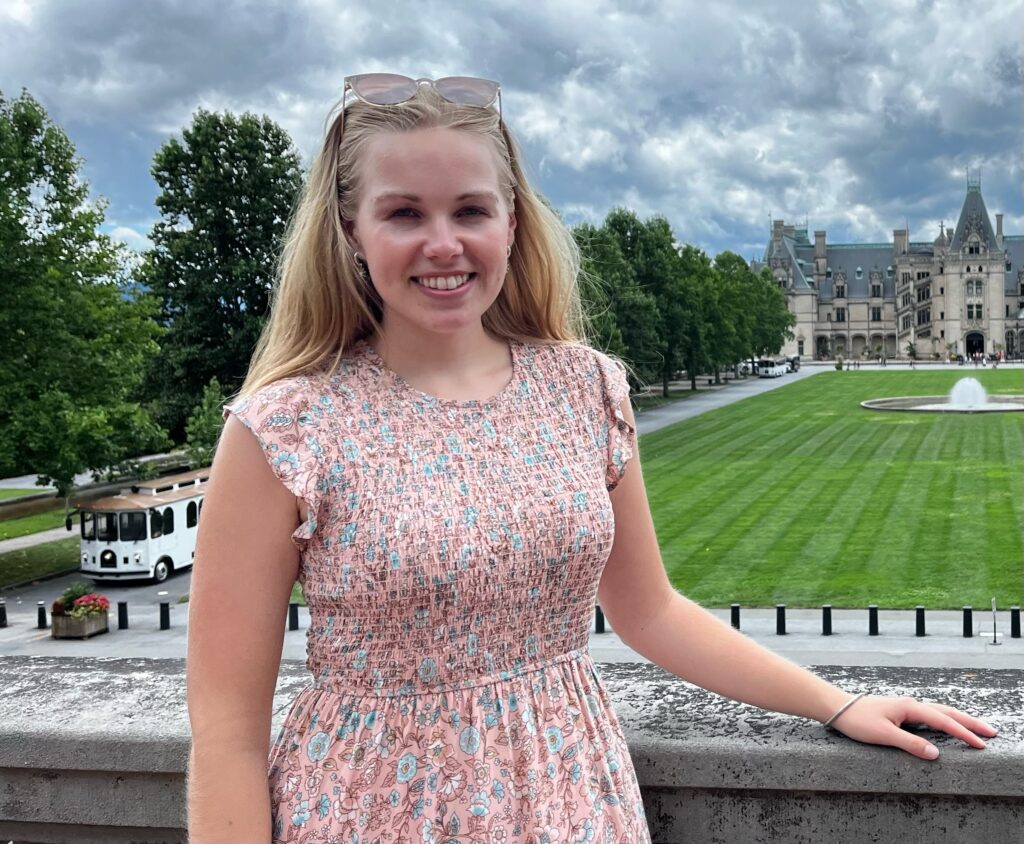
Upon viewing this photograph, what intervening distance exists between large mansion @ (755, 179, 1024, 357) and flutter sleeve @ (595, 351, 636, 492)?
120m

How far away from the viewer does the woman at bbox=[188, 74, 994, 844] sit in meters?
2.04

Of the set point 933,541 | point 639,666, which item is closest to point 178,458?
point 933,541

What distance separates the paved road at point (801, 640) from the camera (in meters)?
14.3

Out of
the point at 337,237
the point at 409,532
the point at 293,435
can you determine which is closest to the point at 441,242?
the point at 337,237

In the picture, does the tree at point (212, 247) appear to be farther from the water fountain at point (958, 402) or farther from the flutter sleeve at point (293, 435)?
A: the flutter sleeve at point (293, 435)

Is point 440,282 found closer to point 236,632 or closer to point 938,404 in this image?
point 236,632

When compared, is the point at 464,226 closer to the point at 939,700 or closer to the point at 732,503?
the point at 939,700

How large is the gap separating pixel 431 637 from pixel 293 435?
0.48 metres

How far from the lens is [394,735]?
209 centimetres

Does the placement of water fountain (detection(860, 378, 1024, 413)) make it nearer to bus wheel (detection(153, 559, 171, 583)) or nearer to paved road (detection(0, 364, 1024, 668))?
paved road (detection(0, 364, 1024, 668))

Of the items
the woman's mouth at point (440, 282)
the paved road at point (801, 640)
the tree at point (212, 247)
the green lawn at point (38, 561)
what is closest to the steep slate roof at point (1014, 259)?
the tree at point (212, 247)

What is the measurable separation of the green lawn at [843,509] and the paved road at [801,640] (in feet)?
3.17

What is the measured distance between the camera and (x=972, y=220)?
121m

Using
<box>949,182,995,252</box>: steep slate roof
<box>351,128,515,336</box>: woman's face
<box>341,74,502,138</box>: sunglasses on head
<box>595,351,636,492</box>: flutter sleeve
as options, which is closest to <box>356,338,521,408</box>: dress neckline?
<box>351,128,515,336</box>: woman's face
